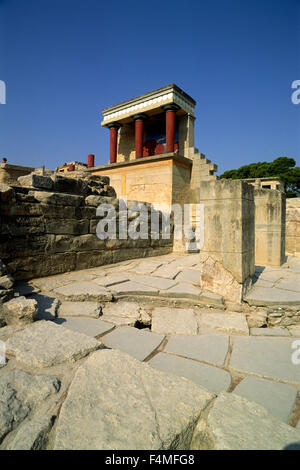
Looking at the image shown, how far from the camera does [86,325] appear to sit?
7.62ft

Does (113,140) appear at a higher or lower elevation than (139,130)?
higher

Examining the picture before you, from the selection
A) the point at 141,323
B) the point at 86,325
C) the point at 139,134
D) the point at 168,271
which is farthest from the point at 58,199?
the point at 139,134

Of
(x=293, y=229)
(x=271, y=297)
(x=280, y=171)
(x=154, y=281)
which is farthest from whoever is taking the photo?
(x=280, y=171)

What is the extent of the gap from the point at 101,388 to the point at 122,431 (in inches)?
11.8

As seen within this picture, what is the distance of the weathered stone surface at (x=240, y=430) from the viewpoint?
0.95 m

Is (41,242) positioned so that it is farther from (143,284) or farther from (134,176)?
(134,176)

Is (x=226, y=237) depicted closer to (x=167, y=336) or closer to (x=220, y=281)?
(x=220, y=281)

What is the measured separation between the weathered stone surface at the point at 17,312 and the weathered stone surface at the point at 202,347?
1.20m

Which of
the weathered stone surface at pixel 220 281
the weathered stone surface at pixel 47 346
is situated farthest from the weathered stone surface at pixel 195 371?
the weathered stone surface at pixel 220 281

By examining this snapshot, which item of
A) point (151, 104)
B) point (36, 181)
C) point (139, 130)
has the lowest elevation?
point (36, 181)

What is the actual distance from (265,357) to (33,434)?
173 cm

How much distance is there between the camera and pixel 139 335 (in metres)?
2.21

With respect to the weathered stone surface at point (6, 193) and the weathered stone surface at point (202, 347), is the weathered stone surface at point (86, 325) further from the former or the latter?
the weathered stone surface at point (6, 193)
